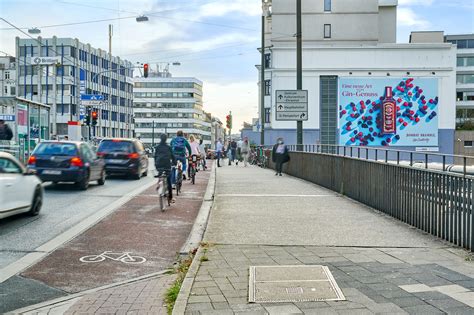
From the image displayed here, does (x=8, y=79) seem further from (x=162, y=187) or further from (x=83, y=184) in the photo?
(x=162, y=187)

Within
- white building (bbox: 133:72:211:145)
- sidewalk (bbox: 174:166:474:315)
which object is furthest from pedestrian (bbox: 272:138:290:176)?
white building (bbox: 133:72:211:145)

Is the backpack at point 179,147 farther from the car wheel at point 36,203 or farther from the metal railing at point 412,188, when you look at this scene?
the car wheel at point 36,203

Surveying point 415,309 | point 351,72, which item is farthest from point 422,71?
point 415,309

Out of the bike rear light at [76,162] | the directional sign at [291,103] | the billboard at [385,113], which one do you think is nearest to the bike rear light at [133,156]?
the bike rear light at [76,162]

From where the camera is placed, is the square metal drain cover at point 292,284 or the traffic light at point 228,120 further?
the traffic light at point 228,120

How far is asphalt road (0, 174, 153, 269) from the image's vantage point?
812 cm

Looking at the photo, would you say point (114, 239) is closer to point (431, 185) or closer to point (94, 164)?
point (431, 185)

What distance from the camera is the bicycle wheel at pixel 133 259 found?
23.9ft

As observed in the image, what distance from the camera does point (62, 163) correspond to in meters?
15.9

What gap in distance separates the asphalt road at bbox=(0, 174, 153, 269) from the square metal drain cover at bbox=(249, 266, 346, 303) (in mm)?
3279

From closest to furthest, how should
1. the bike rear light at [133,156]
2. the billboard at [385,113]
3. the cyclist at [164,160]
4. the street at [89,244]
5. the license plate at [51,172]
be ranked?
the street at [89,244] → the cyclist at [164,160] → the license plate at [51,172] → the bike rear light at [133,156] → the billboard at [385,113]

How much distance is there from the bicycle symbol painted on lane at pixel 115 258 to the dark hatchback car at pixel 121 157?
13236 mm

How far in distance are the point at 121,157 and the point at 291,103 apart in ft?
22.2

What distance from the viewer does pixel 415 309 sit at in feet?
16.2
